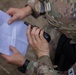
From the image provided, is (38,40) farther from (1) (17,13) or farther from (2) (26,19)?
(2) (26,19)

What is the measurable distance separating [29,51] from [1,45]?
2.89 ft

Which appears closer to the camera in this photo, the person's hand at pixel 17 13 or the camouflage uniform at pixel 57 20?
the camouflage uniform at pixel 57 20

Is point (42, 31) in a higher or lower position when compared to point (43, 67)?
higher

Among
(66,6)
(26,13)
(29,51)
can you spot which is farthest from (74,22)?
(29,51)

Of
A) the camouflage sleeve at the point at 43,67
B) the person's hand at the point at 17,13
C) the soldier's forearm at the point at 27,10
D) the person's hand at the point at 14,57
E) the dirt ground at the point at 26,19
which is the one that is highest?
the person's hand at the point at 17,13

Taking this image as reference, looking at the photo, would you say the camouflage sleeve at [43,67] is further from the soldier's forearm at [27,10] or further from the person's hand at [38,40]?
the soldier's forearm at [27,10]

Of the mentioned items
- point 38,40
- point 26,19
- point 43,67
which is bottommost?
point 26,19

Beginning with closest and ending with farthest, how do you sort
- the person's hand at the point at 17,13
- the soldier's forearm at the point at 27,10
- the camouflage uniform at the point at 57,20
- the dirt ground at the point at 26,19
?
the camouflage uniform at the point at 57,20, the person's hand at the point at 17,13, the soldier's forearm at the point at 27,10, the dirt ground at the point at 26,19

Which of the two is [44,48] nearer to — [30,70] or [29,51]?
[30,70]

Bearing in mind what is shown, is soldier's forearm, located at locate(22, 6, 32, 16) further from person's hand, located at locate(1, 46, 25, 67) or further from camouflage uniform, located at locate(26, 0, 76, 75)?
person's hand, located at locate(1, 46, 25, 67)

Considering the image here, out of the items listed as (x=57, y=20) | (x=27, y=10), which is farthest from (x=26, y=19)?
(x=57, y=20)

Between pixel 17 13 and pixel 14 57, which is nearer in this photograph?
pixel 14 57

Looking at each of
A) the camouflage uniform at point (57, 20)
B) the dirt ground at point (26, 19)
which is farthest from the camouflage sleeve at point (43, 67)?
the dirt ground at point (26, 19)

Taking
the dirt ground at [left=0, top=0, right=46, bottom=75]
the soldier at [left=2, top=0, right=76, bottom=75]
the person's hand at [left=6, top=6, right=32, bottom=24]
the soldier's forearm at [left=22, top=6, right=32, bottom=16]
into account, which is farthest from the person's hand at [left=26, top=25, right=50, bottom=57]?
the dirt ground at [left=0, top=0, right=46, bottom=75]
